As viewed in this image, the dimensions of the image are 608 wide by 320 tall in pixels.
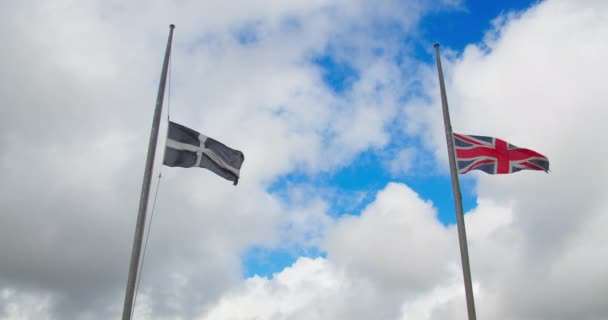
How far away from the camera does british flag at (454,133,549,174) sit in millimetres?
23922

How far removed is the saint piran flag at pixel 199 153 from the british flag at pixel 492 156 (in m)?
10.2

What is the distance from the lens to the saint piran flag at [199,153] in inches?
830

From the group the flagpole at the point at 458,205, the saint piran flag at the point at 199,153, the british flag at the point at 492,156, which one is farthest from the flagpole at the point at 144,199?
the british flag at the point at 492,156

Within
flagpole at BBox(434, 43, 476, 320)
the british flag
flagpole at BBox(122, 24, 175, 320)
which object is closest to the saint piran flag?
flagpole at BBox(122, 24, 175, 320)

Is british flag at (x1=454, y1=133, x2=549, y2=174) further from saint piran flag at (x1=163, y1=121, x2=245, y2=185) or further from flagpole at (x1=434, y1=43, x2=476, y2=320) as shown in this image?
saint piran flag at (x1=163, y1=121, x2=245, y2=185)

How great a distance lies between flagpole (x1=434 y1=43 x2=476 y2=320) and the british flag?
2.65 feet

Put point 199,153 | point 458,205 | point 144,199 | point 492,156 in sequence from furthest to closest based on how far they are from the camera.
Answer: point 492,156, point 199,153, point 458,205, point 144,199

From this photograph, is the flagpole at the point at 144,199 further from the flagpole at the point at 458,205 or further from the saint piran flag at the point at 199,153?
the flagpole at the point at 458,205

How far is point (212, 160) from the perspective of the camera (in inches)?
877

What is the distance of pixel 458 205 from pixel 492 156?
4738 mm

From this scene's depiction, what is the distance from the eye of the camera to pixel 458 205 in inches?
842

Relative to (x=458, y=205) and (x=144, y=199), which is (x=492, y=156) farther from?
(x=144, y=199)

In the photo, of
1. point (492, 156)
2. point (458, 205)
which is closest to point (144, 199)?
point (458, 205)

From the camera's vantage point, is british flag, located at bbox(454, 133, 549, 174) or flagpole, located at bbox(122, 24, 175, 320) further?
british flag, located at bbox(454, 133, 549, 174)
